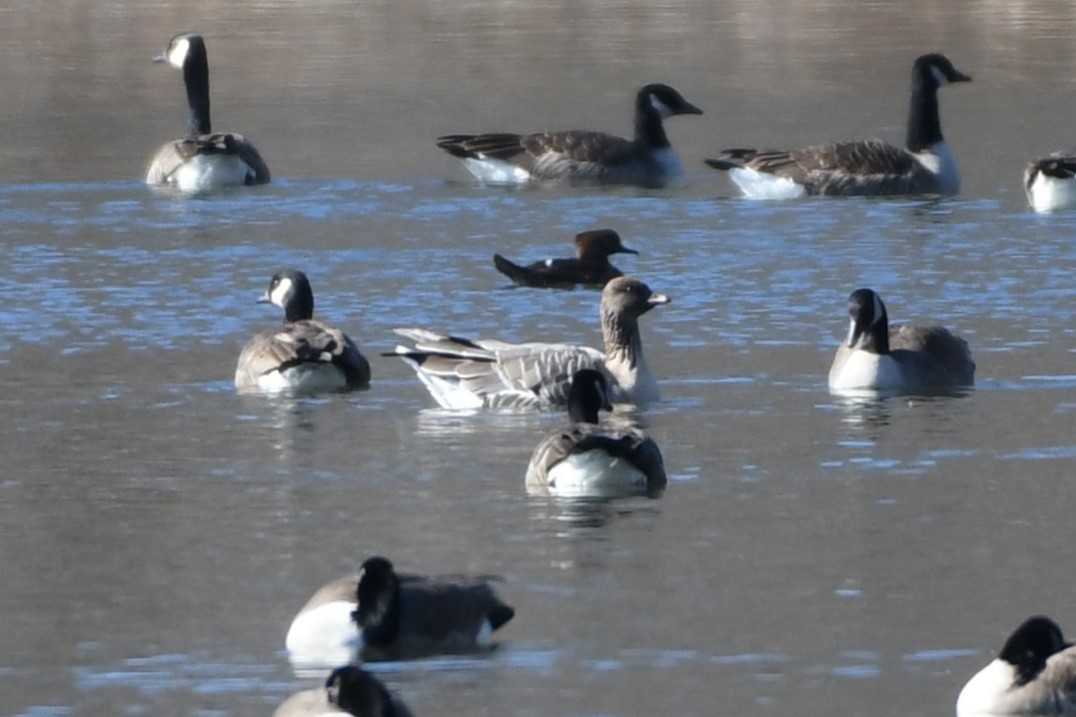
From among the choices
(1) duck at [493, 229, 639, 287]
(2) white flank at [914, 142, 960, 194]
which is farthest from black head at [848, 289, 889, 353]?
(2) white flank at [914, 142, 960, 194]

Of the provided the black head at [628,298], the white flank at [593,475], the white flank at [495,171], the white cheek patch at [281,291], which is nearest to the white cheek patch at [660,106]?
the white flank at [495,171]

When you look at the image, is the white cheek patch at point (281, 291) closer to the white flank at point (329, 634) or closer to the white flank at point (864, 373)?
Result: the white flank at point (864, 373)

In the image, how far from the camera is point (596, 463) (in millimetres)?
12211

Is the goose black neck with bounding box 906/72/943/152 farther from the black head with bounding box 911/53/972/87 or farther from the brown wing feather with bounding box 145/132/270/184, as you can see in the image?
the brown wing feather with bounding box 145/132/270/184

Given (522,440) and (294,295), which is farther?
(294,295)

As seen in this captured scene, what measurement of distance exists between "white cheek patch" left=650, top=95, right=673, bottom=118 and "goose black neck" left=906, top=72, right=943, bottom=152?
279cm

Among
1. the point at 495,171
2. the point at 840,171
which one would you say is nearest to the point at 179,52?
the point at 495,171

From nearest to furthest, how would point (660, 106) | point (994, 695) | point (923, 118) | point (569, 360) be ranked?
point (994, 695)
point (569, 360)
point (923, 118)
point (660, 106)

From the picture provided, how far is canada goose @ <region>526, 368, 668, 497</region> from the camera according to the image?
12055 mm

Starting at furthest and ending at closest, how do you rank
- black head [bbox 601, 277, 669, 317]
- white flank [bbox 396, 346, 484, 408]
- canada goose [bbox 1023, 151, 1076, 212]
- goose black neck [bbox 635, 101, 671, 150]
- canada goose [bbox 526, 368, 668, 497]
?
1. goose black neck [bbox 635, 101, 671, 150]
2. canada goose [bbox 1023, 151, 1076, 212]
3. black head [bbox 601, 277, 669, 317]
4. white flank [bbox 396, 346, 484, 408]
5. canada goose [bbox 526, 368, 668, 497]

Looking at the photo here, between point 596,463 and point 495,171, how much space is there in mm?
14886

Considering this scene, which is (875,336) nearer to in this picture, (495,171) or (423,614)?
(423,614)

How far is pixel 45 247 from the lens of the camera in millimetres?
21922

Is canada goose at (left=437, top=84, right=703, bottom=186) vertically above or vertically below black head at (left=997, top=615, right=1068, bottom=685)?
below
